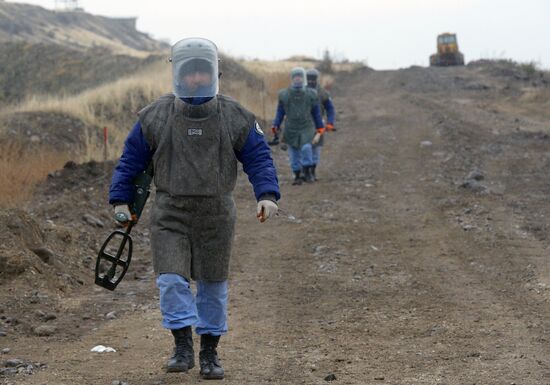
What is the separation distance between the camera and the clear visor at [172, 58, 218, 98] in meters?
5.95

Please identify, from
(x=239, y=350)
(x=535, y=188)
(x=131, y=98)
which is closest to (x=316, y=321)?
(x=239, y=350)

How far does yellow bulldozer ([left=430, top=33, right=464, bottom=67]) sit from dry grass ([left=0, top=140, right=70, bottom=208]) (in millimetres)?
42073

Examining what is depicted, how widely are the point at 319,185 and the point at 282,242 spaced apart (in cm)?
499

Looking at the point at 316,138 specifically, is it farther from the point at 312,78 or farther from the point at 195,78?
the point at 195,78

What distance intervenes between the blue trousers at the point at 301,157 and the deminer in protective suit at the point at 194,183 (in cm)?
1014

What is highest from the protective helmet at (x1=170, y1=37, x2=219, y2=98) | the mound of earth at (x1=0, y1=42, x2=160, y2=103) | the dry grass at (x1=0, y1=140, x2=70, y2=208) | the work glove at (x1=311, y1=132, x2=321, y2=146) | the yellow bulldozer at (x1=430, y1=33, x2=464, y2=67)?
the yellow bulldozer at (x1=430, y1=33, x2=464, y2=67)

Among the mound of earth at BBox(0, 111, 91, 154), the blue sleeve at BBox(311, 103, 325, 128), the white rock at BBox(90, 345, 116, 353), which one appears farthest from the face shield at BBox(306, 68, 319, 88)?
the white rock at BBox(90, 345, 116, 353)

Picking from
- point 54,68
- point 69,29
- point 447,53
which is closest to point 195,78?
point 54,68

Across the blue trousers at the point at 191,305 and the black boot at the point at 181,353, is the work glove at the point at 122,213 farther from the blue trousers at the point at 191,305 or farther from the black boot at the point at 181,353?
the black boot at the point at 181,353

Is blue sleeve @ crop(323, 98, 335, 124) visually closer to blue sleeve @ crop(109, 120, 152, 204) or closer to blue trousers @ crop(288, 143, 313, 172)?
blue trousers @ crop(288, 143, 313, 172)

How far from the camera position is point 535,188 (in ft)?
50.6

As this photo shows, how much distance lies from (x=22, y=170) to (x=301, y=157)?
4536 millimetres

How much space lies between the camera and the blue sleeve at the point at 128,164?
5.94 m

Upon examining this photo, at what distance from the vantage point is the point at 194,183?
19.2ft
